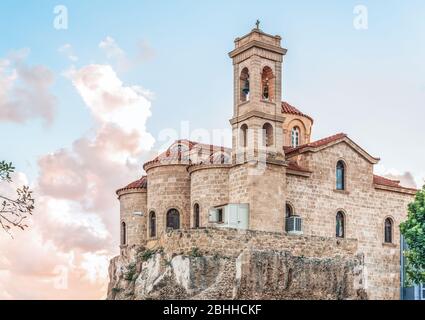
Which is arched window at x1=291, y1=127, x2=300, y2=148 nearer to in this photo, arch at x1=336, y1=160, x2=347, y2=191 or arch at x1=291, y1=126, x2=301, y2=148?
arch at x1=291, y1=126, x2=301, y2=148

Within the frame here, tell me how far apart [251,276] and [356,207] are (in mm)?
11035

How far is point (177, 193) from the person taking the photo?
1886 inches

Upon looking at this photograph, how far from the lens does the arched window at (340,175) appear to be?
158 ft

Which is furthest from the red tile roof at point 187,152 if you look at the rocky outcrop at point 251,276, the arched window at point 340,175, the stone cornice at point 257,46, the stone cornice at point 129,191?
the rocky outcrop at point 251,276

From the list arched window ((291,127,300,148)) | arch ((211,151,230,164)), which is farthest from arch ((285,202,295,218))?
arched window ((291,127,300,148))

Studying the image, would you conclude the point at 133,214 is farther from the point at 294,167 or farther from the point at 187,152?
the point at 294,167

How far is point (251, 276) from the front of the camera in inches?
1571

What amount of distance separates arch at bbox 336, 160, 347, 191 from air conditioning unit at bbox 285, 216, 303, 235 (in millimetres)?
4355

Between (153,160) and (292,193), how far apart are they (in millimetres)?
8844

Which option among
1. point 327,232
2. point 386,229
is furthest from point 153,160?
point 386,229
